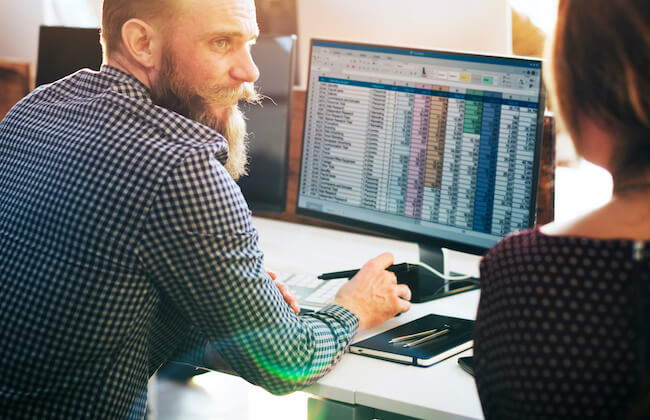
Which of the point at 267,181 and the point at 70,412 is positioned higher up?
the point at 267,181

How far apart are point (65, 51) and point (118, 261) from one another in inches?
49.9

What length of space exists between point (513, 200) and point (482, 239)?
0.10 metres

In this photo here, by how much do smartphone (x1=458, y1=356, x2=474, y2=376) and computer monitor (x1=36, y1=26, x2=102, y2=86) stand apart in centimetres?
136

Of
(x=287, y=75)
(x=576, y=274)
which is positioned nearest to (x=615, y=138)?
(x=576, y=274)

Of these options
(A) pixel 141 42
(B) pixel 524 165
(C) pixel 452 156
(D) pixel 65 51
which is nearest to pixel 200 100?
(A) pixel 141 42

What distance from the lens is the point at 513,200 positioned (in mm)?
1312

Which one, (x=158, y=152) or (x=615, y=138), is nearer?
(x=615, y=138)

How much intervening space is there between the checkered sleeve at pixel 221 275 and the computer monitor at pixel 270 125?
0.75 meters

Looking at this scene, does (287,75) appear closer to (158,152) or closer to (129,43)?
(129,43)

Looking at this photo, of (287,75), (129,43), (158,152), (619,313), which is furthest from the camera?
(287,75)

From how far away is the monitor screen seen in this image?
1.30m

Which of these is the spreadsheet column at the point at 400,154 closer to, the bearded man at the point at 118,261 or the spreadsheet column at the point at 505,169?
the spreadsheet column at the point at 505,169

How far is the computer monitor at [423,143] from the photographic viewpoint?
1.30 meters

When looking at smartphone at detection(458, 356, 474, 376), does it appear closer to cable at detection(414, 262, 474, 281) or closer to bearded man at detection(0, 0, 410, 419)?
bearded man at detection(0, 0, 410, 419)
